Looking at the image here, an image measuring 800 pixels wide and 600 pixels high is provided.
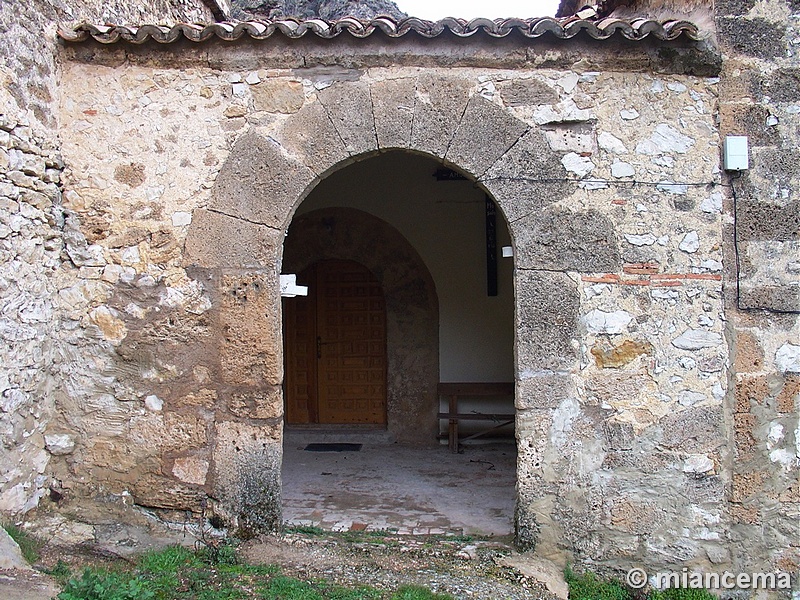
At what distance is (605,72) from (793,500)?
2643mm

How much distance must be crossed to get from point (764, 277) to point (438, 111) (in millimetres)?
2064

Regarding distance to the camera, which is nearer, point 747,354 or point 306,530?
point 747,354

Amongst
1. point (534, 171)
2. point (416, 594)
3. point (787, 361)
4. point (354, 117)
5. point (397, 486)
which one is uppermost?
point (354, 117)

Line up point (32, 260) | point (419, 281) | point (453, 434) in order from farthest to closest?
point (419, 281) → point (453, 434) → point (32, 260)

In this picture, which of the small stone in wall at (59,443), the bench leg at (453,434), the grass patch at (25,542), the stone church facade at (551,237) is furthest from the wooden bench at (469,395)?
the grass patch at (25,542)

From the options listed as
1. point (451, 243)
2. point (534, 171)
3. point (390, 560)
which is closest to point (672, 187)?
point (534, 171)

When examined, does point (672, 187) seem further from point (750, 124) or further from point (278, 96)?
point (278, 96)

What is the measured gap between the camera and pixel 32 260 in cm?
360

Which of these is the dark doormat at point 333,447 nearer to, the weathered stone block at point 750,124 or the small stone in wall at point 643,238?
the small stone in wall at point 643,238

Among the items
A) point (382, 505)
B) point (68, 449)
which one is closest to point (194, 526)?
point (68, 449)

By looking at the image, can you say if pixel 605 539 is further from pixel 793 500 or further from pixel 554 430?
pixel 793 500

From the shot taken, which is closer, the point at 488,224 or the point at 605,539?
the point at 605,539

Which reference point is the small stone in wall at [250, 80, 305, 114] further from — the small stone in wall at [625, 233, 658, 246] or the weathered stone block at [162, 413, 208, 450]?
the small stone in wall at [625, 233, 658, 246]

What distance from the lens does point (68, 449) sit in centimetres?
384
